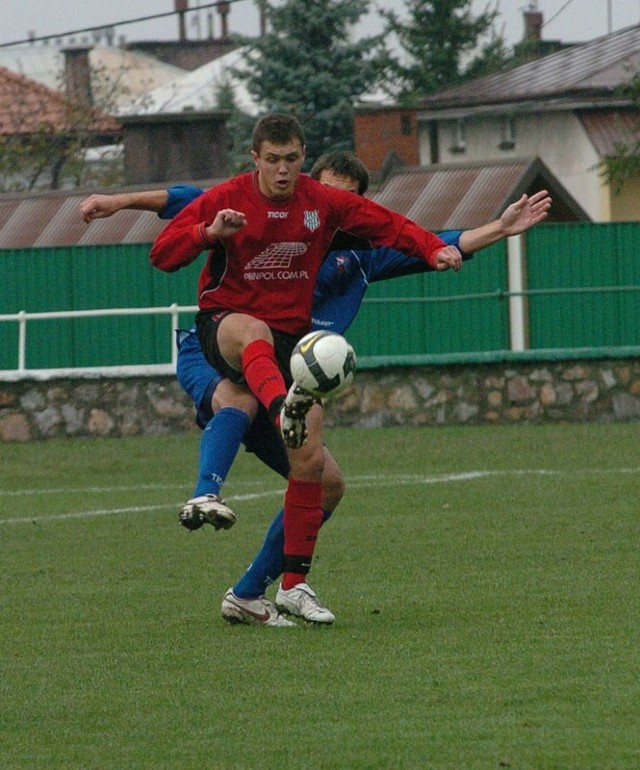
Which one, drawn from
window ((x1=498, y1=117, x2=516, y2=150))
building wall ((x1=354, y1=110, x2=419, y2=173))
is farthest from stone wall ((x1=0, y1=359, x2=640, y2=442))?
window ((x1=498, y1=117, x2=516, y2=150))

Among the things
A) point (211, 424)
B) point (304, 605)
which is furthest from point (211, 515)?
point (304, 605)

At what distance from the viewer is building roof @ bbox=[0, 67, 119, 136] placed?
148 ft

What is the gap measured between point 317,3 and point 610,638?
116 ft

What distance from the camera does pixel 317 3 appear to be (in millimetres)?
40656

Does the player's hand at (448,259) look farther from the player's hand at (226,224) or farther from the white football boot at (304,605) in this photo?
the white football boot at (304,605)

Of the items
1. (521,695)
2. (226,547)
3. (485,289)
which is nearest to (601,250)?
(485,289)

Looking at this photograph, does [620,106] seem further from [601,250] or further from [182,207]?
[182,207]

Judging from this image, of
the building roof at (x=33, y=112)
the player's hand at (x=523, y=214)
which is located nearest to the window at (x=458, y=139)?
the building roof at (x=33, y=112)

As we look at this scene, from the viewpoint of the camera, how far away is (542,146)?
40.9m

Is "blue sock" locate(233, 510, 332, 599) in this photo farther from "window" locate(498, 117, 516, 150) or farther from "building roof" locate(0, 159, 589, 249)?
"window" locate(498, 117, 516, 150)

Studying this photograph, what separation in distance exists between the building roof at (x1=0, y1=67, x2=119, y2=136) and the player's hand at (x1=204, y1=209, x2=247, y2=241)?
121ft

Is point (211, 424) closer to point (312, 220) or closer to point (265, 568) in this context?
point (265, 568)

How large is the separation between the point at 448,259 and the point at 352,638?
60.2 inches

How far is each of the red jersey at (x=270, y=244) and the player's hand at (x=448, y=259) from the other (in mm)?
37
